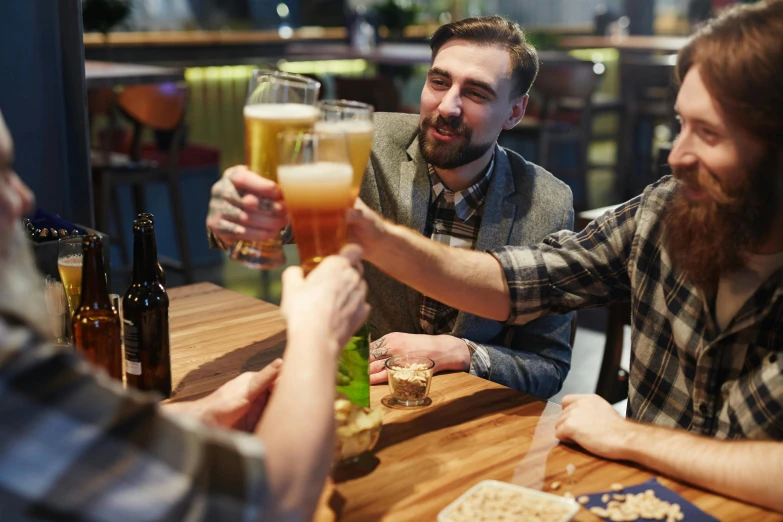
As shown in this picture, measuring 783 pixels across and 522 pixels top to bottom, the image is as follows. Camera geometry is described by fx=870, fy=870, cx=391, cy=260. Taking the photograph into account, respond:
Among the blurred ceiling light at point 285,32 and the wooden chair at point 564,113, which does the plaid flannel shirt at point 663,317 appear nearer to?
the wooden chair at point 564,113

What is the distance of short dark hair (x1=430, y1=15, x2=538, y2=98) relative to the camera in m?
2.20

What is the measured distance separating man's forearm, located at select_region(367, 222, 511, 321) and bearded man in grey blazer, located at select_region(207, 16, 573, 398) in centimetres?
30

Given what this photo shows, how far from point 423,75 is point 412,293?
19.3ft

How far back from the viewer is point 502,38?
7.26 feet

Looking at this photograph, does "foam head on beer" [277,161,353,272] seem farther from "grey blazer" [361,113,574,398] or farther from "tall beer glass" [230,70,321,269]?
"grey blazer" [361,113,574,398]

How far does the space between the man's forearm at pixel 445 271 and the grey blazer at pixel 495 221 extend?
0.27 m

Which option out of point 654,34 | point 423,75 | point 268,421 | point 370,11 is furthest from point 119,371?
point 654,34

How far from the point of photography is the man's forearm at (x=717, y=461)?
1.20 meters

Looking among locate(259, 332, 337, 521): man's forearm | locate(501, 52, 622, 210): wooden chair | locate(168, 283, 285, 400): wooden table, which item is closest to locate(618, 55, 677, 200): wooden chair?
locate(501, 52, 622, 210): wooden chair

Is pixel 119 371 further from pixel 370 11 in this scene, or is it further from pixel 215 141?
pixel 370 11

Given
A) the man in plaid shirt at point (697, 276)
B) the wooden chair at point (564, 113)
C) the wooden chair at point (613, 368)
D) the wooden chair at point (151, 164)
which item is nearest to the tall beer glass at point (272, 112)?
the man in plaid shirt at point (697, 276)

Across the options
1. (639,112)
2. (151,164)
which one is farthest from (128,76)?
(639,112)

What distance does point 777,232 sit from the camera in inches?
55.0

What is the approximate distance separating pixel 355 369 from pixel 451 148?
84 centimetres
